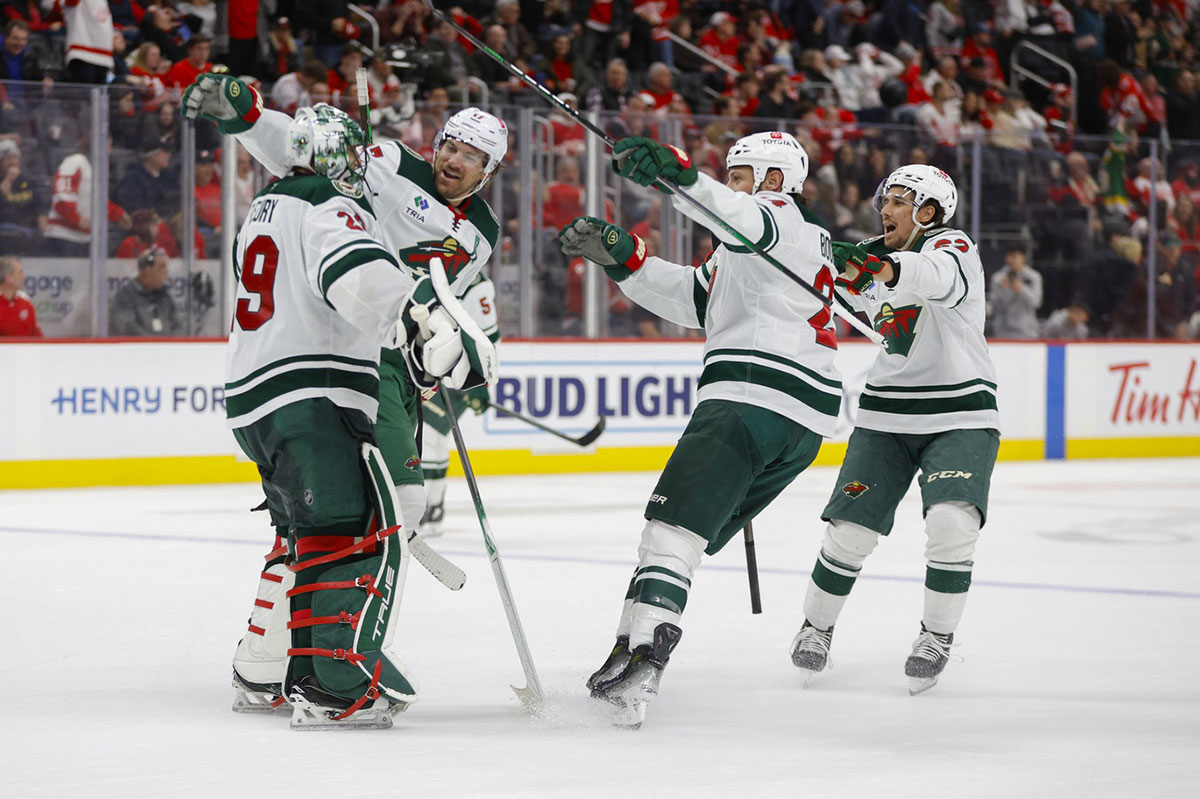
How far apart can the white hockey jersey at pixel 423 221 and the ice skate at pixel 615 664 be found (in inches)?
39.7

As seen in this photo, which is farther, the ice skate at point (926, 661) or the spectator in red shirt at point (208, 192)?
the spectator in red shirt at point (208, 192)

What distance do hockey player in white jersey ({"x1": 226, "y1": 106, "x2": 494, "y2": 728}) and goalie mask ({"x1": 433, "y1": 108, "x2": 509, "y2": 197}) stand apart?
1.86 ft

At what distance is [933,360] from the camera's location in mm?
4227

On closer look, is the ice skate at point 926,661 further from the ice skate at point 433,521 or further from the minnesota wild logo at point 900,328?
the ice skate at point 433,521

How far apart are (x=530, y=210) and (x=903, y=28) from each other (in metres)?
5.53

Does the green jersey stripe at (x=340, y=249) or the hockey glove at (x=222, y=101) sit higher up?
the hockey glove at (x=222, y=101)

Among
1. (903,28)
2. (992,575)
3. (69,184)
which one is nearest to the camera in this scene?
(992,575)

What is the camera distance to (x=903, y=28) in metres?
14.2

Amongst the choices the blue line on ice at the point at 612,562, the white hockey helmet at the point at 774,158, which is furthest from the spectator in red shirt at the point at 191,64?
the white hockey helmet at the point at 774,158

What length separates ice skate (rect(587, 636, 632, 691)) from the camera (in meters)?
3.53

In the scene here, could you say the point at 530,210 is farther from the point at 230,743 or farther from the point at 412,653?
the point at 230,743

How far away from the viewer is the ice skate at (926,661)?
13.1 ft

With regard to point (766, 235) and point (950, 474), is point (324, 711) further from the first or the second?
point (950, 474)

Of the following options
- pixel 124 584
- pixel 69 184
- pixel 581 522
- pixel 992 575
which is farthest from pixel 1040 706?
pixel 69 184
